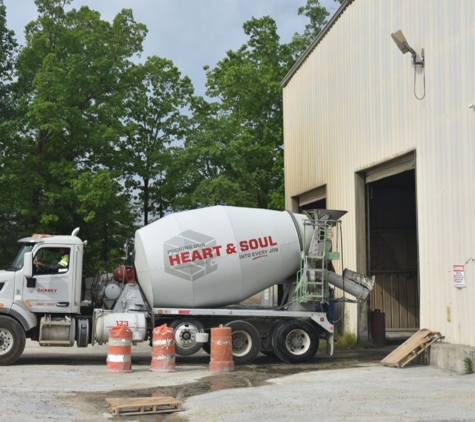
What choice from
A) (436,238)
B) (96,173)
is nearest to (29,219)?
(96,173)

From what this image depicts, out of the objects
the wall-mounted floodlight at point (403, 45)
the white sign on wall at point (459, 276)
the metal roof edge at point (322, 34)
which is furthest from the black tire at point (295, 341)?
the metal roof edge at point (322, 34)

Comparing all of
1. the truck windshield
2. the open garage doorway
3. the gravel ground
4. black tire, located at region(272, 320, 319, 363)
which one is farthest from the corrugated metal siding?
the truck windshield

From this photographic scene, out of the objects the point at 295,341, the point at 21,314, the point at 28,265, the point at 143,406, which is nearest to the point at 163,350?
the point at 21,314

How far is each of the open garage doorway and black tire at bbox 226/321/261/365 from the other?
34.0 feet

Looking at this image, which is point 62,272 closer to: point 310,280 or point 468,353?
point 310,280

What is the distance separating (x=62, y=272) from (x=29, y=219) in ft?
64.5

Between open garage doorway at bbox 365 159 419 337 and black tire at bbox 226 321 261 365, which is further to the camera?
open garage doorway at bbox 365 159 419 337

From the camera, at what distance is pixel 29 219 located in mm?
37188

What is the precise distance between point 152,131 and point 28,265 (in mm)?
26324

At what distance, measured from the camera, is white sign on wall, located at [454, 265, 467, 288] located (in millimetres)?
16938

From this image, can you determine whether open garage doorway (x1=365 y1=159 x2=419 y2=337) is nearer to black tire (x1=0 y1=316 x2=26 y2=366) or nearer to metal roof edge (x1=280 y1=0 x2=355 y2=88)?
metal roof edge (x1=280 y1=0 x2=355 y2=88)

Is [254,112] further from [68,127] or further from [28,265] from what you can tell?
[28,265]

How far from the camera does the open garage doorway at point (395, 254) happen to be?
28578 mm

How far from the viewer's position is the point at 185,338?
61.3 feet
